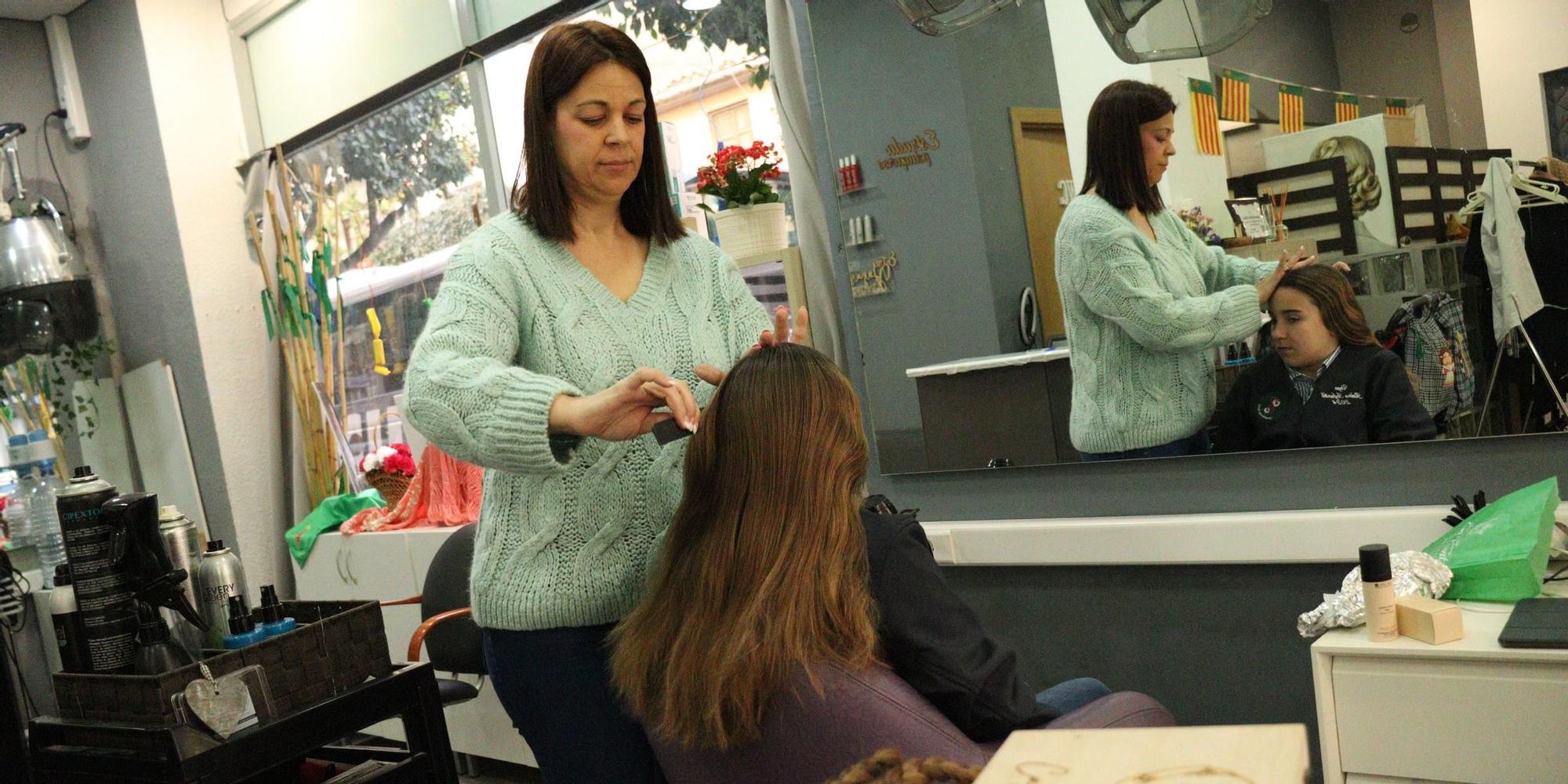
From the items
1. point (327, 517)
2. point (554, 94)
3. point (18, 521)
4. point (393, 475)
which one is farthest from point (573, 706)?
point (18, 521)

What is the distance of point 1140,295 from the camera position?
2.35 metres

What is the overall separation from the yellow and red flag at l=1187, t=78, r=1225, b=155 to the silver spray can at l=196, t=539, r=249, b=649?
189 cm

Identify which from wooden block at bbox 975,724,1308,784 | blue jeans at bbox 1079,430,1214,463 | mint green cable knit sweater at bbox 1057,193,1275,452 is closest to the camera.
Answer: wooden block at bbox 975,724,1308,784

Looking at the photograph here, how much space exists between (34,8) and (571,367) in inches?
177

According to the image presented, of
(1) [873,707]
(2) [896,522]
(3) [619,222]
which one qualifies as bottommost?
(1) [873,707]

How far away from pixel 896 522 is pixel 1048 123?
1.22m

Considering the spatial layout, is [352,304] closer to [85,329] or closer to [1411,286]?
[85,329]

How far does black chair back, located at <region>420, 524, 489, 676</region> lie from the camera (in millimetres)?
3258

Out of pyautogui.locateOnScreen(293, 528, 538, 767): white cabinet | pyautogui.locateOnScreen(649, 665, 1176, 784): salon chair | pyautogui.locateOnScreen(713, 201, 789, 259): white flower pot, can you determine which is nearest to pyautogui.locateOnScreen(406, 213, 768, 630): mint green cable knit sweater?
pyautogui.locateOnScreen(649, 665, 1176, 784): salon chair

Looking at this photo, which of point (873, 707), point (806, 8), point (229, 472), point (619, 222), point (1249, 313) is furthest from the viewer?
point (229, 472)

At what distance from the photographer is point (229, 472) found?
15.0 ft

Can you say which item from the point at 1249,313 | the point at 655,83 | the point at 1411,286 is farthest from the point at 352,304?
the point at 1411,286

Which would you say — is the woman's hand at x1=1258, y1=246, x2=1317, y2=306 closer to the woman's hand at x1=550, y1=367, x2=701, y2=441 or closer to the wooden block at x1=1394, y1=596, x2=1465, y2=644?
the wooden block at x1=1394, y1=596, x2=1465, y2=644

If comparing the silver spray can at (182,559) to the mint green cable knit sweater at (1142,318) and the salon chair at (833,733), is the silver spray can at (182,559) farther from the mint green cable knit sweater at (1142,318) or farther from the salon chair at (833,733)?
the mint green cable knit sweater at (1142,318)
